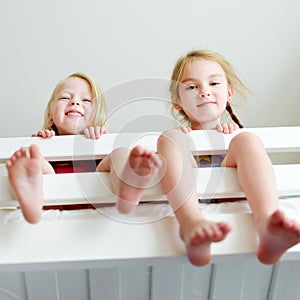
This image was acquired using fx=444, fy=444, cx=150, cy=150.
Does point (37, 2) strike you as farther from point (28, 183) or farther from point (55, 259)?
point (55, 259)

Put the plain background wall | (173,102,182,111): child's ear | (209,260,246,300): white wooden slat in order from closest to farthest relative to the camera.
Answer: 1. (209,260,246,300): white wooden slat
2. (173,102,182,111): child's ear
3. the plain background wall

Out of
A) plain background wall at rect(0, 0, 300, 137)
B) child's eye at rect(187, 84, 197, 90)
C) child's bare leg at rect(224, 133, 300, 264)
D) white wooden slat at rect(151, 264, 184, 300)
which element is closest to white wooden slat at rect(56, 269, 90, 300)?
white wooden slat at rect(151, 264, 184, 300)

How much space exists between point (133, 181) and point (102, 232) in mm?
97

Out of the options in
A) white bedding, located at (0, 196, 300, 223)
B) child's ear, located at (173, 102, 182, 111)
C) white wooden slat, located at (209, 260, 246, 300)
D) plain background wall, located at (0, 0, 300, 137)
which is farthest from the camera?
plain background wall, located at (0, 0, 300, 137)

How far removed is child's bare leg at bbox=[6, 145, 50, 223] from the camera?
704mm

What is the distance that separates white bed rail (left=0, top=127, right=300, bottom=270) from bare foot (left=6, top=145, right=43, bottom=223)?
0.03m

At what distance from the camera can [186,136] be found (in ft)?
2.93

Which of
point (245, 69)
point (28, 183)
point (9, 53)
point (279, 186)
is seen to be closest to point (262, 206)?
point (279, 186)

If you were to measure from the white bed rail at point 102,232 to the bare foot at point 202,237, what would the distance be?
2 centimetres

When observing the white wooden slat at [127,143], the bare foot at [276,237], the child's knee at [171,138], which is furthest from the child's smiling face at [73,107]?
the bare foot at [276,237]

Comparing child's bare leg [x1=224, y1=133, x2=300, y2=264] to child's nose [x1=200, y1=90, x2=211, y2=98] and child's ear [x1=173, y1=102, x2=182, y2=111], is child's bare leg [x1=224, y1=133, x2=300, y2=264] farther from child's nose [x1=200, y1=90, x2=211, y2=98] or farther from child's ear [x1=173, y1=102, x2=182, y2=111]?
child's ear [x1=173, y1=102, x2=182, y2=111]

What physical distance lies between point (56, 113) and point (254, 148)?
Result: 745mm

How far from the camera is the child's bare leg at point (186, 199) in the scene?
2.06ft

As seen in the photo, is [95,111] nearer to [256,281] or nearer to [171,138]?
[171,138]
